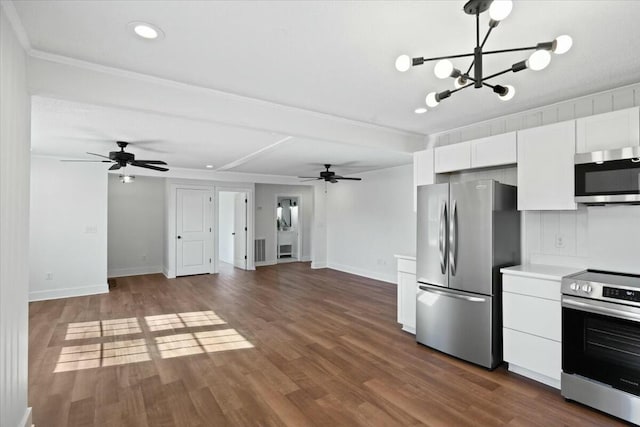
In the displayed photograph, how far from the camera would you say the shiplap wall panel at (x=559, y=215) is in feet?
9.48

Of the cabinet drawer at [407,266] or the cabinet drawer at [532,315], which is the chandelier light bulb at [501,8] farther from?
the cabinet drawer at [407,266]

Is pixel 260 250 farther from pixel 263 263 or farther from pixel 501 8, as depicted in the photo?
pixel 501 8

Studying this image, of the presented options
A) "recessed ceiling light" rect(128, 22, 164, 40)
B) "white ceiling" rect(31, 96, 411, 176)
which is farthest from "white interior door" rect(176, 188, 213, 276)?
"recessed ceiling light" rect(128, 22, 164, 40)

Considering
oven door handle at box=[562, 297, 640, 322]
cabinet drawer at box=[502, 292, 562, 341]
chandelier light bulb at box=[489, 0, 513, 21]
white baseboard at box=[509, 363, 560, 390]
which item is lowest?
white baseboard at box=[509, 363, 560, 390]

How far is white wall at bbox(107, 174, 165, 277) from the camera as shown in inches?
304

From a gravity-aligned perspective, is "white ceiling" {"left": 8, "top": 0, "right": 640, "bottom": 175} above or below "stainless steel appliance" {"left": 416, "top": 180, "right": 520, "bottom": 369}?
above

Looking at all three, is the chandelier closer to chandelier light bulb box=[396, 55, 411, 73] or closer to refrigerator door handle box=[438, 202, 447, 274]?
chandelier light bulb box=[396, 55, 411, 73]

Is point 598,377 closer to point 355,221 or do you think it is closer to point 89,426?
point 89,426

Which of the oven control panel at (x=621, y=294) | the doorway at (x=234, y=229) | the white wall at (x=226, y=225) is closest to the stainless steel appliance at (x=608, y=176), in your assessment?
the oven control panel at (x=621, y=294)

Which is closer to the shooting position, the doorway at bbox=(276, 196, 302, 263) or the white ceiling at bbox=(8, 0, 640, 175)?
the white ceiling at bbox=(8, 0, 640, 175)

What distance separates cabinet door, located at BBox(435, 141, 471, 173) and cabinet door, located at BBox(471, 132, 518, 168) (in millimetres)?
71

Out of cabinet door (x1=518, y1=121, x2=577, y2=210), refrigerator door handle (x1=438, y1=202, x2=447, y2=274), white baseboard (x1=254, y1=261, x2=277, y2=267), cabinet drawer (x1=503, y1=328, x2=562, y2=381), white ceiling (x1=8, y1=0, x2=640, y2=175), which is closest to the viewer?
white ceiling (x1=8, y1=0, x2=640, y2=175)

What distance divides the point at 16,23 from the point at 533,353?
4.39 metres

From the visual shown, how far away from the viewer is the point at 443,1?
1710 millimetres
